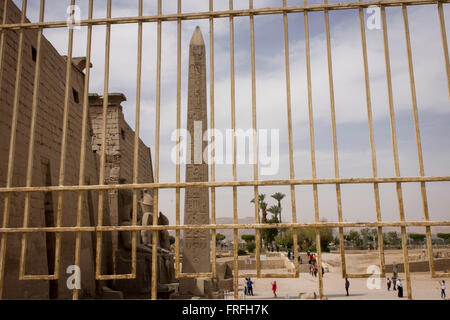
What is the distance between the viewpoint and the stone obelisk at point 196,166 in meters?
10.6

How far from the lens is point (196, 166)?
10.6m

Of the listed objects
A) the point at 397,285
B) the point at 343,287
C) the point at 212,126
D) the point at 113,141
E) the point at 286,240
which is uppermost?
the point at 113,141

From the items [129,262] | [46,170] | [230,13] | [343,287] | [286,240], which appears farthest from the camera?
[286,240]

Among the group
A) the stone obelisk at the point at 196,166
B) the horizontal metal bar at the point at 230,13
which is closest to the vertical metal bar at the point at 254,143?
the horizontal metal bar at the point at 230,13

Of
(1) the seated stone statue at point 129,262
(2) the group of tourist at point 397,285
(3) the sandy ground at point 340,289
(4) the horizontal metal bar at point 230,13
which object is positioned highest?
(4) the horizontal metal bar at point 230,13

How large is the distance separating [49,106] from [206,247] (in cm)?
568

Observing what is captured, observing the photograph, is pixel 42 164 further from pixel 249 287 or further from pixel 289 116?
pixel 249 287

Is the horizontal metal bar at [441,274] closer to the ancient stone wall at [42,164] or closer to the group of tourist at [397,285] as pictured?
the ancient stone wall at [42,164]

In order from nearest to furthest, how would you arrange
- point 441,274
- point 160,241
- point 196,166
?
point 441,274
point 196,166
point 160,241

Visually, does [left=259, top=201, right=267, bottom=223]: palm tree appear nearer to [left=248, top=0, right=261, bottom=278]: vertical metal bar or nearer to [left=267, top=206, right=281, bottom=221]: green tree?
[left=267, top=206, right=281, bottom=221]: green tree

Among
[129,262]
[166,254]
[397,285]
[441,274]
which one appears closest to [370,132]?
[441,274]
